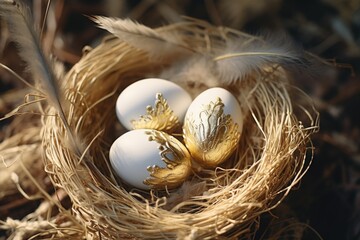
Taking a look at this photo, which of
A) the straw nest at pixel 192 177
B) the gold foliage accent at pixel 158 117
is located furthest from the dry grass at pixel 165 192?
the gold foliage accent at pixel 158 117

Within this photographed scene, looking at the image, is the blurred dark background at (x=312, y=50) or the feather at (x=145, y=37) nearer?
the feather at (x=145, y=37)

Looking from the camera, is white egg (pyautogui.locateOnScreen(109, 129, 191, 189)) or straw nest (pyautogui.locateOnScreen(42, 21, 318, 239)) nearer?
straw nest (pyautogui.locateOnScreen(42, 21, 318, 239))

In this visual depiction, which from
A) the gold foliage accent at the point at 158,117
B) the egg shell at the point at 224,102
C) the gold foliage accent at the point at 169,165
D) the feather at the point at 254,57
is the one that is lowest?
the gold foliage accent at the point at 169,165

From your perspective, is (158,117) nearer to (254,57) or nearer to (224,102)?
(224,102)

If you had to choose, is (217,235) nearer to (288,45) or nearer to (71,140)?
(71,140)

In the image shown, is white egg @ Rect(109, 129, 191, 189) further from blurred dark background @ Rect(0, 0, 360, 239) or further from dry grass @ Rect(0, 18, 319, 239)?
blurred dark background @ Rect(0, 0, 360, 239)

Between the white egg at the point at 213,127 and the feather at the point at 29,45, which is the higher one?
the feather at the point at 29,45

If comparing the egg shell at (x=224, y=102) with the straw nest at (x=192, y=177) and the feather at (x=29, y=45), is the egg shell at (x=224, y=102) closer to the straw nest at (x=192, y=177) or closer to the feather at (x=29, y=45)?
the straw nest at (x=192, y=177)

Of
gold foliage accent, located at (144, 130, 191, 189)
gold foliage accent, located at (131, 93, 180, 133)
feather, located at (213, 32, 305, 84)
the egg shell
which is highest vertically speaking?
feather, located at (213, 32, 305, 84)

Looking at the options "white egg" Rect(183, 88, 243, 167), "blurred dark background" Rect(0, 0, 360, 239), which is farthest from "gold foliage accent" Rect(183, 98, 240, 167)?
"blurred dark background" Rect(0, 0, 360, 239)
